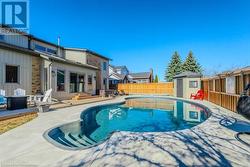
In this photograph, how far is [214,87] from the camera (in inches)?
554

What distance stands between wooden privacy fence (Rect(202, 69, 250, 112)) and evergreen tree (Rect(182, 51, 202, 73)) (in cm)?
2420

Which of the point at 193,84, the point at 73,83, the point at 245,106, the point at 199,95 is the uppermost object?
the point at 73,83

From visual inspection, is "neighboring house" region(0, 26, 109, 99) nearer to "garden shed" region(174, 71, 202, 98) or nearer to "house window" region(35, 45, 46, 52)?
"house window" region(35, 45, 46, 52)

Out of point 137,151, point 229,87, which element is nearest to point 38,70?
point 137,151

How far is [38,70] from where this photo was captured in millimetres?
13750

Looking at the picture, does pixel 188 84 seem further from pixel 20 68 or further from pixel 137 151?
pixel 137 151

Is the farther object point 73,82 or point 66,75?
point 73,82

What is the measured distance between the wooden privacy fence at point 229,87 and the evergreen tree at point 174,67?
25.3 m

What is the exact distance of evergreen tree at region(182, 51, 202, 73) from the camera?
122 feet

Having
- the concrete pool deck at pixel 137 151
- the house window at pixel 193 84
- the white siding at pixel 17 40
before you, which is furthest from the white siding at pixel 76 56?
the concrete pool deck at pixel 137 151

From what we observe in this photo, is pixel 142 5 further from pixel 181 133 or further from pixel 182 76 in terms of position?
pixel 181 133

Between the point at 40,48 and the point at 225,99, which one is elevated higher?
the point at 40,48

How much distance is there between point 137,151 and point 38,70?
12.5 m

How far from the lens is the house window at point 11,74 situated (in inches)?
450
